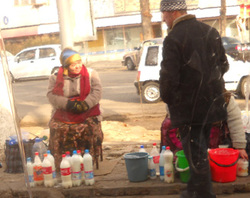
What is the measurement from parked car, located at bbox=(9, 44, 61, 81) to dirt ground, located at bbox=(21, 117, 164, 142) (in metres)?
14.4

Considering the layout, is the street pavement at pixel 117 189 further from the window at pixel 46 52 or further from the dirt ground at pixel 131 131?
the window at pixel 46 52

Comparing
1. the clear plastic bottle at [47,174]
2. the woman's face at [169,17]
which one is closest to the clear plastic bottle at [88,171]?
the clear plastic bottle at [47,174]

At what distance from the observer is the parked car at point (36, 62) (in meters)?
25.2

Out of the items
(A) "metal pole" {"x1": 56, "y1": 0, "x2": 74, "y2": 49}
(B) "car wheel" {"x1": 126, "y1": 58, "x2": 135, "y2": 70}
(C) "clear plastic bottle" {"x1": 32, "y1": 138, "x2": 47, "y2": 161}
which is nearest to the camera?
(C) "clear plastic bottle" {"x1": 32, "y1": 138, "x2": 47, "y2": 161}

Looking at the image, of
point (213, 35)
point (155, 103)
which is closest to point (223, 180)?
point (213, 35)

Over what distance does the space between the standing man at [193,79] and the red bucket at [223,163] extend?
76 centimetres

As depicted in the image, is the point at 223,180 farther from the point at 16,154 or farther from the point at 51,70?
the point at 51,70

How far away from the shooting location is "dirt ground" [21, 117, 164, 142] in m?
8.65

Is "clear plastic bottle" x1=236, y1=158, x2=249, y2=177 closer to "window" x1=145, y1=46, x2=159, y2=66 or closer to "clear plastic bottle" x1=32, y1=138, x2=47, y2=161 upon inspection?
"clear plastic bottle" x1=32, y1=138, x2=47, y2=161

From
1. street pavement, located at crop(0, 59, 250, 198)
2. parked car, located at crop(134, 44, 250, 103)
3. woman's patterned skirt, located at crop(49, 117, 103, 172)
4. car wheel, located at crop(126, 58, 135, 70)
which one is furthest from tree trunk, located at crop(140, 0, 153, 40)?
street pavement, located at crop(0, 59, 250, 198)

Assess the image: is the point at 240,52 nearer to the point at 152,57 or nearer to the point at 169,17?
the point at 152,57

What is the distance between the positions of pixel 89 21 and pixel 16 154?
6.61 ft

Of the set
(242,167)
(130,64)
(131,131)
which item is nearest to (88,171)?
(242,167)

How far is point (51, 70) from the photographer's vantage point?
2523 cm
